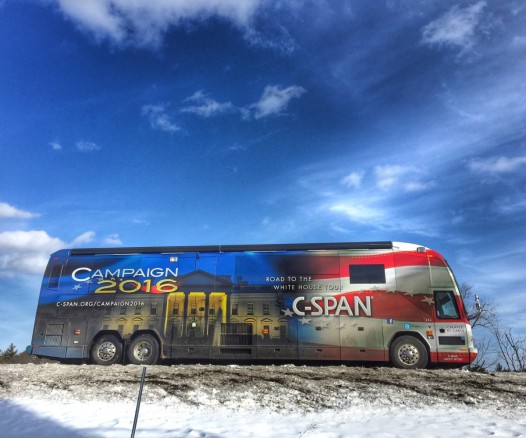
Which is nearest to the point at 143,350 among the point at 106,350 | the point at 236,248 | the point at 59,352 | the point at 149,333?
the point at 149,333

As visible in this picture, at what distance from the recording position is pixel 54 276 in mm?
15172

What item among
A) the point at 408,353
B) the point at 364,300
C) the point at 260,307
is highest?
the point at 364,300

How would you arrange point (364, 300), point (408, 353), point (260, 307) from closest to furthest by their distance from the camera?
point (408, 353) → point (364, 300) → point (260, 307)

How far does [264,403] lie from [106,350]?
274 inches

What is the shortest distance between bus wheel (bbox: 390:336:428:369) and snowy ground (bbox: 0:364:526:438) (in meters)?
1.02

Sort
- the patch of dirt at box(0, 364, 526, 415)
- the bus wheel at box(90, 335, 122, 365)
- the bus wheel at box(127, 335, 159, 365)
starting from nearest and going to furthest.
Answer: the patch of dirt at box(0, 364, 526, 415), the bus wheel at box(127, 335, 159, 365), the bus wheel at box(90, 335, 122, 365)

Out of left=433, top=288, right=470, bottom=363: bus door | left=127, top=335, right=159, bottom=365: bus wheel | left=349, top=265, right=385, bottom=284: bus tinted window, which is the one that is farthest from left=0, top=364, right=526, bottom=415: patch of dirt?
left=349, top=265, right=385, bottom=284: bus tinted window

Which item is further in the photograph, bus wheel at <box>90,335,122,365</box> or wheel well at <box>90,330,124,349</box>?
wheel well at <box>90,330,124,349</box>

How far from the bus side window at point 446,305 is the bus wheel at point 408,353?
1080 mm

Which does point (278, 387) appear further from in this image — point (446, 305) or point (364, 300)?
point (446, 305)

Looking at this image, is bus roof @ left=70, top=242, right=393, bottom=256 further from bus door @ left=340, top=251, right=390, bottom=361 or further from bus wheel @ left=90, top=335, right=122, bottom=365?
bus wheel @ left=90, top=335, right=122, bottom=365

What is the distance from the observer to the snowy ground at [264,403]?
8.06 m

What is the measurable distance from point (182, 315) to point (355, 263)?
552 centimetres

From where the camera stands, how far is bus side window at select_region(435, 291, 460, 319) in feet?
44.0
